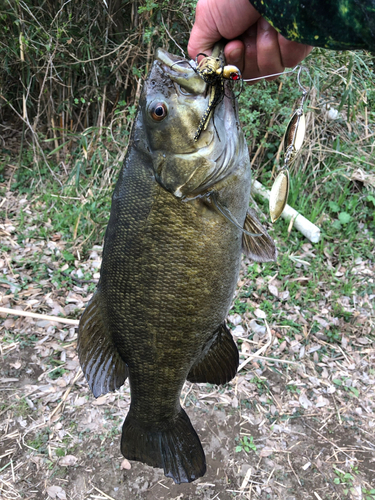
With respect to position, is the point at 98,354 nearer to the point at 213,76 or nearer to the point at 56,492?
the point at 213,76

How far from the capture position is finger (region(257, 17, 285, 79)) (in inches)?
49.1

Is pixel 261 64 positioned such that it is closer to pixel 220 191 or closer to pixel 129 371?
pixel 220 191

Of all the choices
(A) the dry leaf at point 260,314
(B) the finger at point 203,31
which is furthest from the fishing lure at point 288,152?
(A) the dry leaf at point 260,314

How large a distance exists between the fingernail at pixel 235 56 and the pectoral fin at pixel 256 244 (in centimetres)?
56

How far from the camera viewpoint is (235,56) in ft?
4.20

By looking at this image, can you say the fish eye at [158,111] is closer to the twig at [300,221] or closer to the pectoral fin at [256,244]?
the pectoral fin at [256,244]

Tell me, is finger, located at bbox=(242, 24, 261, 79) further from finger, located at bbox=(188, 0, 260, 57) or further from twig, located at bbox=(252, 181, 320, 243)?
twig, located at bbox=(252, 181, 320, 243)

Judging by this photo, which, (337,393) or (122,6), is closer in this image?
(337,393)

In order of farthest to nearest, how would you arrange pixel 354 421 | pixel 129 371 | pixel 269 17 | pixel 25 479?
1. pixel 354 421
2. pixel 25 479
3. pixel 129 371
4. pixel 269 17

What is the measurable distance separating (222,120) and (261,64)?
0.28 m

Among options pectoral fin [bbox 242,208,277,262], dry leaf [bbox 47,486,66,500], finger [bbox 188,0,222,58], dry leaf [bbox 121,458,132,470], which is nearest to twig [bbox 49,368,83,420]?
dry leaf [bbox 47,486,66,500]

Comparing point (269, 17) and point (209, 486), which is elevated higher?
point (269, 17)

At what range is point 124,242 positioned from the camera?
1.32 m

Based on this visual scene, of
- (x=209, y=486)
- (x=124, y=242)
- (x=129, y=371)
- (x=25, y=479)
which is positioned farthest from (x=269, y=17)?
(x=25, y=479)
